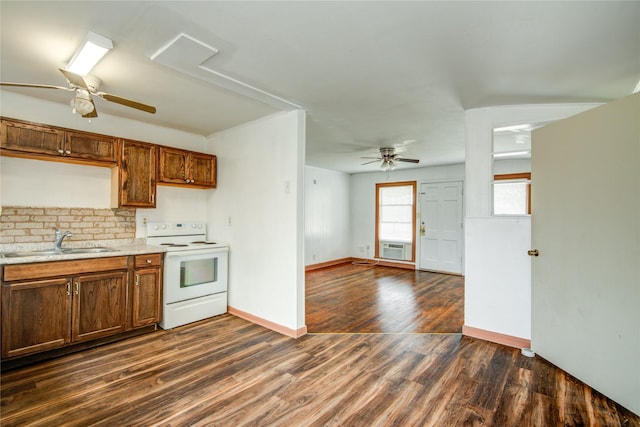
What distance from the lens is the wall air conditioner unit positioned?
7.23 metres

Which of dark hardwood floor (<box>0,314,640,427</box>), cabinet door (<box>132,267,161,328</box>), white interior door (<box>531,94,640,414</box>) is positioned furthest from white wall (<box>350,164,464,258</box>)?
cabinet door (<box>132,267,161,328</box>)

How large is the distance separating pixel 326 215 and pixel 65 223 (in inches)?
200

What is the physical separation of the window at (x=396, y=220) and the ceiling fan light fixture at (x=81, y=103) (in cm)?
620

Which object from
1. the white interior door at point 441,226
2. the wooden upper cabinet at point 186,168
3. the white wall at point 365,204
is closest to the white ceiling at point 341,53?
the wooden upper cabinet at point 186,168

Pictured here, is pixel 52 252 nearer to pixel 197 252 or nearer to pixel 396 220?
pixel 197 252

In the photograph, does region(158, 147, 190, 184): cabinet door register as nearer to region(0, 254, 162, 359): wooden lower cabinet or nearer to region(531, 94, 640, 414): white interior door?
region(0, 254, 162, 359): wooden lower cabinet

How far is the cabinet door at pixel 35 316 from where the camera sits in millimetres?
2402

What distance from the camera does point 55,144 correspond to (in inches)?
A: 111

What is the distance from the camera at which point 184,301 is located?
3449 millimetres

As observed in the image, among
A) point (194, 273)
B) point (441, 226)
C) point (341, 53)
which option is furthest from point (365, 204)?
point (341, 53)

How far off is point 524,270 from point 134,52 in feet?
12.4

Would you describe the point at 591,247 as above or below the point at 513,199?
below

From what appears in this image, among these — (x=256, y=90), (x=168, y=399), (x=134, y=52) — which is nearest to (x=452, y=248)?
(x=256, y=90)

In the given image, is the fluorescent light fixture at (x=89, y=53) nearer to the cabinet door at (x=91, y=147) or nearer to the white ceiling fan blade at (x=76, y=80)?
the white ceiling fan blade at (x=76, y=80)
